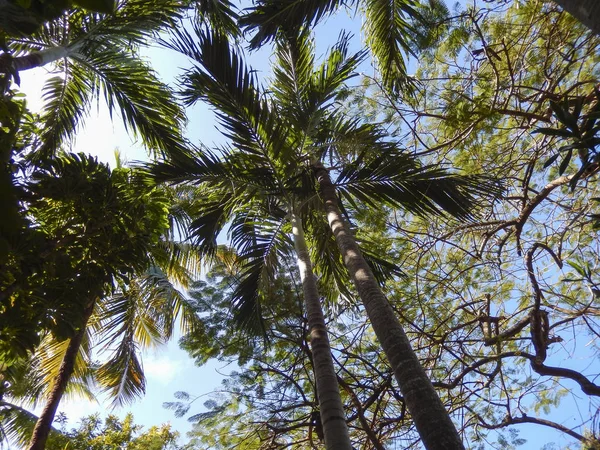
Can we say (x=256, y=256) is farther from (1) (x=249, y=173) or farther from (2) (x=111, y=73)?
Result: (2) (x=111, y=73)

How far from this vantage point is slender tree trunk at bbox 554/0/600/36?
1.56 m

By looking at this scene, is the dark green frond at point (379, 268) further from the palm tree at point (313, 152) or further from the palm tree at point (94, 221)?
the palm tree at point (94, 221)

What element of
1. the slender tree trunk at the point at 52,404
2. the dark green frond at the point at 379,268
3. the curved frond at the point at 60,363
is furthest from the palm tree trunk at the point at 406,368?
the curved frond at the point at 60,363

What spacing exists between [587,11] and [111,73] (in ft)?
18.1

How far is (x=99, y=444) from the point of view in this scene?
6793 mm

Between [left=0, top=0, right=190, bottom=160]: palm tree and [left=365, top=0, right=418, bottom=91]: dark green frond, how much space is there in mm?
2569

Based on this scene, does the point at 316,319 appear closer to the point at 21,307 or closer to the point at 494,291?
the point at 21,307

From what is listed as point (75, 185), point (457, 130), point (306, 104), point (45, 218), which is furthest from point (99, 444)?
point (457, 130)

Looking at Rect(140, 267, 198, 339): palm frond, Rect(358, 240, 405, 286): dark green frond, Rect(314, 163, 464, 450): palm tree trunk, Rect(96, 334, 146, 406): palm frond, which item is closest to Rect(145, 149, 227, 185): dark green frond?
Rect(314, 163, 464, 450): palm tree trunk

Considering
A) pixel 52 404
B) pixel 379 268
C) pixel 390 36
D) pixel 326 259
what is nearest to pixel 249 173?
pixel 326 259

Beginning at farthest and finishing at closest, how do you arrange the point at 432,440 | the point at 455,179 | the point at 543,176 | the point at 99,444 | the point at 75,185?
the point at 99,444 < the point at 543,176 < the point at 455,179 < the point at 75,185 < the point at 432,440

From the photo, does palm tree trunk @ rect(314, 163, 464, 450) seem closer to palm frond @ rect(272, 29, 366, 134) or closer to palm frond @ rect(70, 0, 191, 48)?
palm frond @ rect(272, 29, 366, 134)

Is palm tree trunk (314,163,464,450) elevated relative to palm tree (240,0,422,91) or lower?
lower

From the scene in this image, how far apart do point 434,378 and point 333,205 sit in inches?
102
